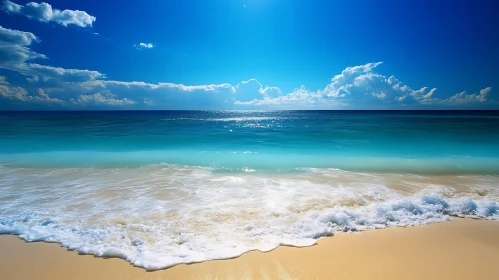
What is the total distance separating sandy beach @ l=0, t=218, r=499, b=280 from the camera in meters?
3.21

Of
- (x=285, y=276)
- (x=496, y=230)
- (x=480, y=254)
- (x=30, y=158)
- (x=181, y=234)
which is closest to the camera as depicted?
(x=285, y=276)

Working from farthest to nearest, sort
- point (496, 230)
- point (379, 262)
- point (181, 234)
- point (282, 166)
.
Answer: point (282, 166)
point (496, 230)
point (181, 234)
point (379, 262)

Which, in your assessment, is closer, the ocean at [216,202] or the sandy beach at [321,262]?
the sandy beach at [321,262]

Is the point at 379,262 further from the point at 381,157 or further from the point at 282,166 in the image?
the point at 381,157

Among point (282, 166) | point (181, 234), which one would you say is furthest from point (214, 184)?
point (282, 166)

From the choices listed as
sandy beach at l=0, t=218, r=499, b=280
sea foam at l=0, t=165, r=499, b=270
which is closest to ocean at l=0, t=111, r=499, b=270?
sea foam at l=0, t=165, r=499, b=270

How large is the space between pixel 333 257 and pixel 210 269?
6.51ft

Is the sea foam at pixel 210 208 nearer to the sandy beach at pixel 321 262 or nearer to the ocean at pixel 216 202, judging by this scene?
the ocean at pixel 216 202

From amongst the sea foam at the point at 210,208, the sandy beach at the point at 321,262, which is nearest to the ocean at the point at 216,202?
the sea foam at the point at 210,208

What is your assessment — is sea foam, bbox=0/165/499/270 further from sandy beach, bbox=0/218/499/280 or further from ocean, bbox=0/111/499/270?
sandy beach, bbox=0/218/499/280

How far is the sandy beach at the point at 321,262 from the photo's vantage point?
3.21 m

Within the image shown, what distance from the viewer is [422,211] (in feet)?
17.0

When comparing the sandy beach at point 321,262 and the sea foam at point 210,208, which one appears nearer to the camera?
the sandy beach at point 321,262

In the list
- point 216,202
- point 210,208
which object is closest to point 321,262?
point 210,208
